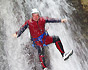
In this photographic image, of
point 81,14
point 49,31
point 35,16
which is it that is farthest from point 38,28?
point 81,14

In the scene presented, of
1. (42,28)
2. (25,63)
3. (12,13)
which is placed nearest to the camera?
(42,28)

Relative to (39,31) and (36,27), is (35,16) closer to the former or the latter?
(36,27)

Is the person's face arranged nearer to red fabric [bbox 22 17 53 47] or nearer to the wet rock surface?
red fabric [bbox 22 17 53 47]

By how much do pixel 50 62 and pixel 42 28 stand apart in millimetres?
1353

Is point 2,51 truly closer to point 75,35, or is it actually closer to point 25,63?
point 25,63

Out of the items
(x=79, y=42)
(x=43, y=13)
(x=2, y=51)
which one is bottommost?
A: (x=79, y=42)

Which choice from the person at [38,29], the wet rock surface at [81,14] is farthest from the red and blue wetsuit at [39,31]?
the wet rock surface at [81,14]

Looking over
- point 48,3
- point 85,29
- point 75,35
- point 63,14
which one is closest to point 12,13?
point 48,3

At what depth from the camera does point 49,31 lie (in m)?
4.74

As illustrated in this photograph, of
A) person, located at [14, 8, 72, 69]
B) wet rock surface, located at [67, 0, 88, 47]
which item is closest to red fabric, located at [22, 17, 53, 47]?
person, located at [14, 8, 72, 69]

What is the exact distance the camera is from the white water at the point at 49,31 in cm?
405

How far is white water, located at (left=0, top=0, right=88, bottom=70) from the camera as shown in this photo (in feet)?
13.3

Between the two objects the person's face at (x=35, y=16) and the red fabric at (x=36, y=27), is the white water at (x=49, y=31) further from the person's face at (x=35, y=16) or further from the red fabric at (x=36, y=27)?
the person's face at (x=35, y=16)

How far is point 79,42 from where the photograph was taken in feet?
17.2
